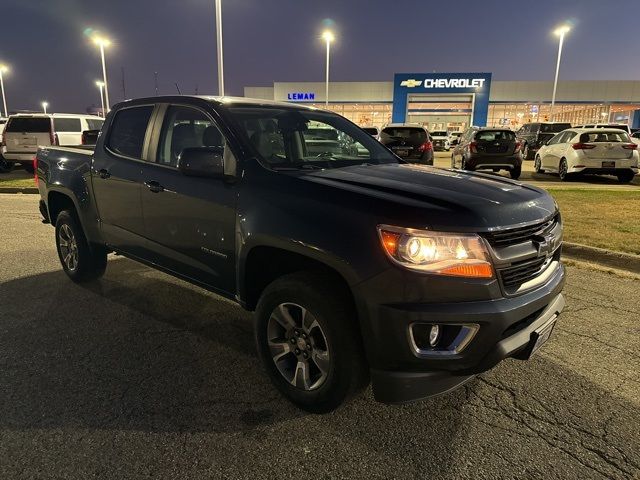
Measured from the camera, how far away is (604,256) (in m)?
6.07

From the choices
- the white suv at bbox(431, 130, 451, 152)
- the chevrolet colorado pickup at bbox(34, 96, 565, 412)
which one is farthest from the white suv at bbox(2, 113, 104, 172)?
the white suv at bbox(431, 130, 451, 152)

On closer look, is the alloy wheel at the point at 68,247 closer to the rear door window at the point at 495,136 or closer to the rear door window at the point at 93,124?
the rear door window at the point at 495,136

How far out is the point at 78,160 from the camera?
15.5 ft

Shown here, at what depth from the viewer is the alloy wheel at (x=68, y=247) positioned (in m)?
4.93

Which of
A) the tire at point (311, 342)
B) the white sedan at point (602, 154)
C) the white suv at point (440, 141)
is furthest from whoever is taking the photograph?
the white suv at point (440, 141)

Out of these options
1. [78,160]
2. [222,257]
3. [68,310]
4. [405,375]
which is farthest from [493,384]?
[78,160]

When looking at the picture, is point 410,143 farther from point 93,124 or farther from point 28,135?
point 28,135

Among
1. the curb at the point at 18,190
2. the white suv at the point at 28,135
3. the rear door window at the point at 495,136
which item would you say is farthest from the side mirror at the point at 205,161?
the white suv at the point at 28,135

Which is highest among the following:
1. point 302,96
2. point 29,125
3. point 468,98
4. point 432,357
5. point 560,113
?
point 302,96

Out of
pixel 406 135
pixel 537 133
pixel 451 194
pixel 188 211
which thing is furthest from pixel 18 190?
pixel 537 133

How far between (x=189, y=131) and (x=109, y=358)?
181 cm

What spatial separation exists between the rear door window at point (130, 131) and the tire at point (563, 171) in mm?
14046

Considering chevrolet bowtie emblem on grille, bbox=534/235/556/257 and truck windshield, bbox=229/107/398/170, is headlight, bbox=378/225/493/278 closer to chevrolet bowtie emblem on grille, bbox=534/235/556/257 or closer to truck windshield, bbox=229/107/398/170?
chevrolet bowtie emblem on grille, bbox=534/235/556/257

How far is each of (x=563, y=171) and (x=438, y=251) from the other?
14660 mm
